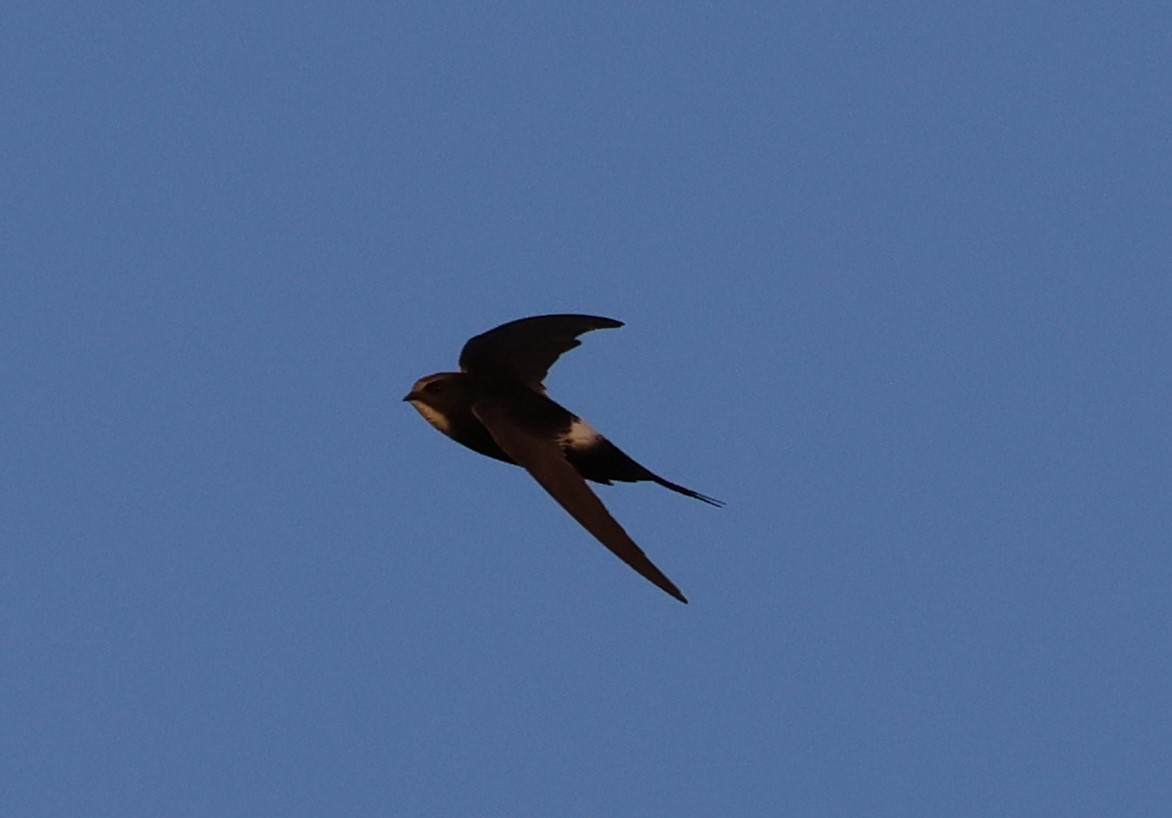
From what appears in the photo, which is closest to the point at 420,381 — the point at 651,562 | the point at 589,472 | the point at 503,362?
the point at 503,362

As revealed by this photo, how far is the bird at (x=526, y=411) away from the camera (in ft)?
26.7

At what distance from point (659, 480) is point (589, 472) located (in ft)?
1.13

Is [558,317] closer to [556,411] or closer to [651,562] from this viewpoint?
[556,411]

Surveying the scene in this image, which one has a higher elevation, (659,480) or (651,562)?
(659,480)

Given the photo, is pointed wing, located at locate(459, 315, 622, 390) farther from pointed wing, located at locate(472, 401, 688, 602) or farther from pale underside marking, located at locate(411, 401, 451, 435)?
pointed wing, located at locate(472, 401, 688, 602)

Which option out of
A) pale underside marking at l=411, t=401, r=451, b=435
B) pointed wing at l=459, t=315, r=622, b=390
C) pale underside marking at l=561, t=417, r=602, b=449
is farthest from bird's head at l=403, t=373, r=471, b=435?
pale underside marking at l=561, t=417, r=602, b=449

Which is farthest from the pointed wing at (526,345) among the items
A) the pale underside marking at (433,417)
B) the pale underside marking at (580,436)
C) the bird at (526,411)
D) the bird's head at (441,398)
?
the pale underside marking at (580,436)

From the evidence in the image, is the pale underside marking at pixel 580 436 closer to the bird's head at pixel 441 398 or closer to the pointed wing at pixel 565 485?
the pointed wing at pixel 565 485

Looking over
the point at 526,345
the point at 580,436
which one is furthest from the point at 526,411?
the point at 526,345

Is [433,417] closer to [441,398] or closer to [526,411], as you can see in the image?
[441,398]

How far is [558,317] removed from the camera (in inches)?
367

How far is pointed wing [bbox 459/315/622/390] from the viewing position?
9102 mm

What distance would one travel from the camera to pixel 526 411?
8625mm

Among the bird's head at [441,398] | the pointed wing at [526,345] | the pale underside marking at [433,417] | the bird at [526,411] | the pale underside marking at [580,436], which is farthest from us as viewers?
the pointed wing at [526,345]
